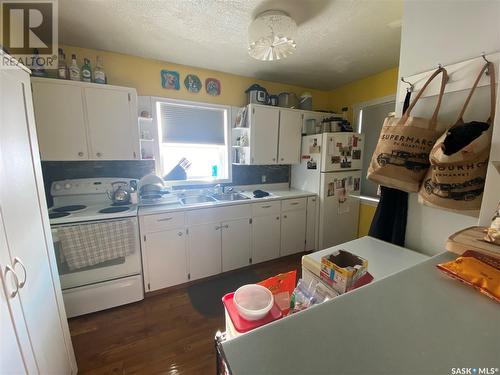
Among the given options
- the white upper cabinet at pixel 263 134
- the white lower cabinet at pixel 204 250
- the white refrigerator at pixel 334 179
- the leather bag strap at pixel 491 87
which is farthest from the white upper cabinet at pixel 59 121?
the leather bag strap at pixel 491 87

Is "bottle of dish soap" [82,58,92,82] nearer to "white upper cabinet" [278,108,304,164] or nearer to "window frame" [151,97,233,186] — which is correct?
"window frame" [151,97,233,186]

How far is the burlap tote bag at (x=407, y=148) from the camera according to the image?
99 cm

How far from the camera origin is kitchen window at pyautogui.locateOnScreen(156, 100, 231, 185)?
8.63 ft

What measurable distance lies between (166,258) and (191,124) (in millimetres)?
1649

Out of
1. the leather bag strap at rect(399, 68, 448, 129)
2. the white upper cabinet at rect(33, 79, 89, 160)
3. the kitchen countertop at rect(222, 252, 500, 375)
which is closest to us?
the kitchen countertop at rect(222, 252, 500, 375)

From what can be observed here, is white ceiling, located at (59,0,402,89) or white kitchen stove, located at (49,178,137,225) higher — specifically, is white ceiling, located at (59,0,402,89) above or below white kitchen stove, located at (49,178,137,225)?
above

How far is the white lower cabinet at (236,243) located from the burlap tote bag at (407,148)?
5.54 feet

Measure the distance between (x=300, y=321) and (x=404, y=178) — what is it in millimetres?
932

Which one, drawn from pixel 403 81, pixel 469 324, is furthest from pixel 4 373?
pixel 403 81

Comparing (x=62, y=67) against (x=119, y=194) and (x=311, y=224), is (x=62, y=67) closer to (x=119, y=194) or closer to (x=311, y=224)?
(x=119, y=194)

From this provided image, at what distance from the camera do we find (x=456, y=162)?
33.0 inches

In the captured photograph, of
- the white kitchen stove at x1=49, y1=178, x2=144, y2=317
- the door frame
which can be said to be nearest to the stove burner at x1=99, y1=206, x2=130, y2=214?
the white kitchen stove at x1=49, y1=178, x2=144, y2=317

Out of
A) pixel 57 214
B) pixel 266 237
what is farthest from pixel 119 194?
pixel 266 237

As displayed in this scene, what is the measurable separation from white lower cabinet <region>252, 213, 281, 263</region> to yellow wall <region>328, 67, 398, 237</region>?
1338 millimetres
